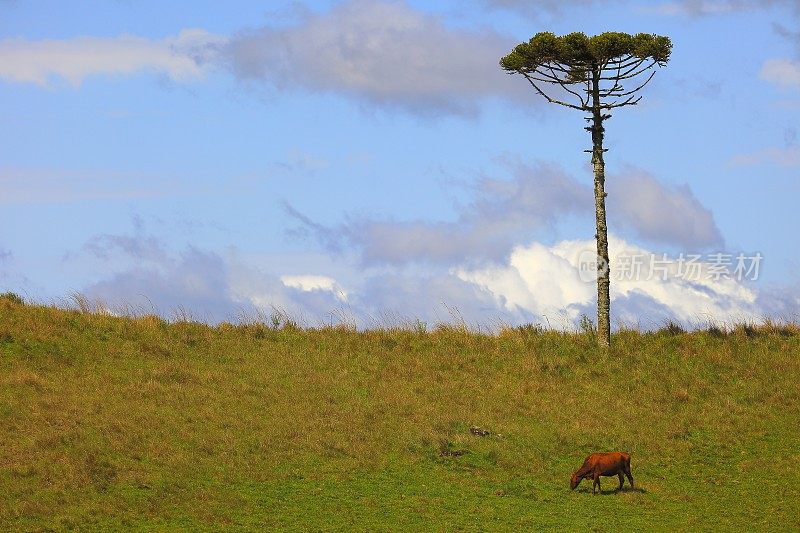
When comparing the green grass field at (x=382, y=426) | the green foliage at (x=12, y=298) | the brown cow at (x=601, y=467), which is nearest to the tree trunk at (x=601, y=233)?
the green grass field at (x=382, y=426)

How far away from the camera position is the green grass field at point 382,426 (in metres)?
22.4

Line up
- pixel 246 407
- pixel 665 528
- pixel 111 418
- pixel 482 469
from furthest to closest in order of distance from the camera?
pixel 246 407
pixel 111 418
pixel 482 469
pixel 665 528

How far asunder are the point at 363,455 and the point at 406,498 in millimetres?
3354

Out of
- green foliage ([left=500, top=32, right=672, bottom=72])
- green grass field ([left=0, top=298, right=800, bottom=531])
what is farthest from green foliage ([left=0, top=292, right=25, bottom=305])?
green foliage ([left=500, top=32, right=672, bottom=72])

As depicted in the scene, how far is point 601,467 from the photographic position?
78.6 ft

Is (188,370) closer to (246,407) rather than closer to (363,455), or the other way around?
(246,407)

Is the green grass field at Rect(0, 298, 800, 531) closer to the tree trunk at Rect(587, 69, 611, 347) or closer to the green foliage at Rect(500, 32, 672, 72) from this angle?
the tree trunk at Rect(587, 69, 611, 347)

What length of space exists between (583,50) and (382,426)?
18468 millimetres

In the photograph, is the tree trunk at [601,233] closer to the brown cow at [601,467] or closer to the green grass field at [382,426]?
the green grass field at [382,426]

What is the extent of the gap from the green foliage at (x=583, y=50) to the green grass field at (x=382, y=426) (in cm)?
1100

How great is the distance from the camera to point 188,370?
108ft

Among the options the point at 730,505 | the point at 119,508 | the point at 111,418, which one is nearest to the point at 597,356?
the point at 730,505

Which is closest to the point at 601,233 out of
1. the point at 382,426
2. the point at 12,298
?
the point at 382,426

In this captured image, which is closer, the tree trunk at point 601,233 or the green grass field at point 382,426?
the green grass field at point 382,426
